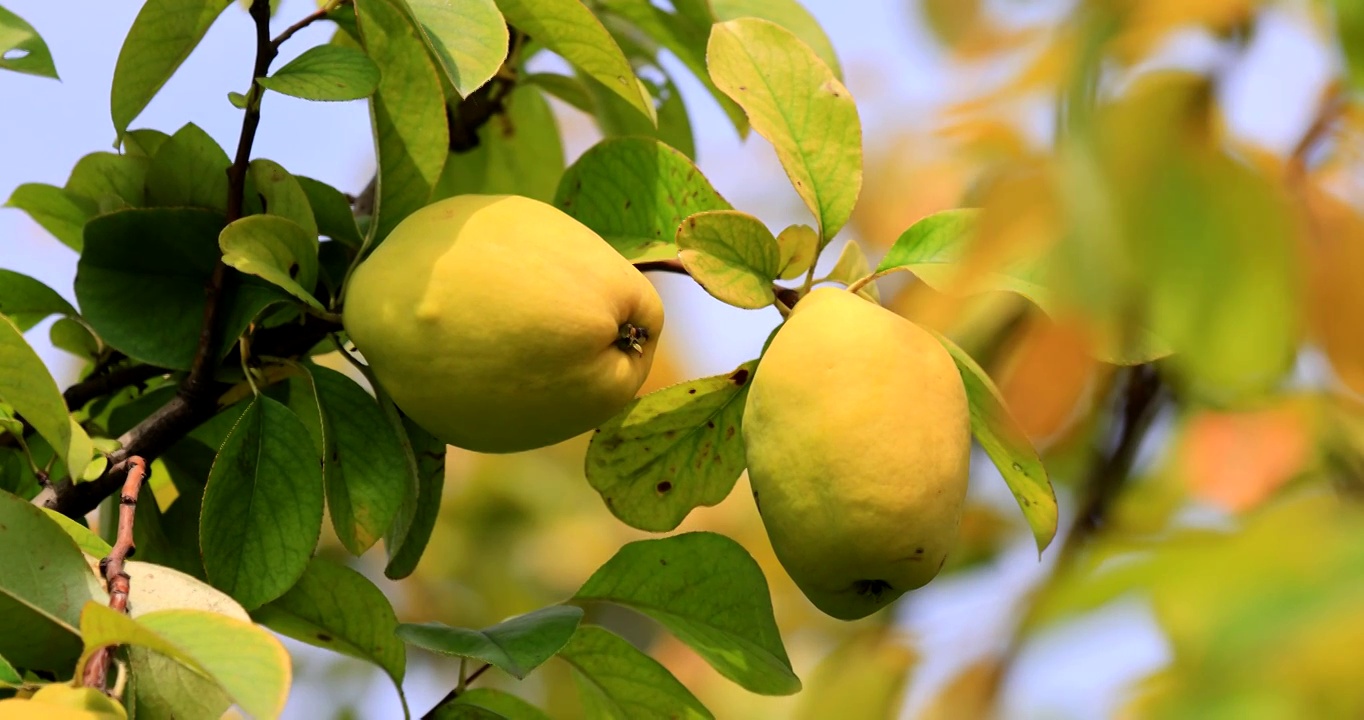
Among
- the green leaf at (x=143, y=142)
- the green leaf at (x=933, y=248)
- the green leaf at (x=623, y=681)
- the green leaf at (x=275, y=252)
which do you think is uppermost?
the green leaf at (x=143, y=142)

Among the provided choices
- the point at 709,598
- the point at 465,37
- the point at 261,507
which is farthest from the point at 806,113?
the point at 261,507

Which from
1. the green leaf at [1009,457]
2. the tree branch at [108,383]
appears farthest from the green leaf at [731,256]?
the tree branch at [108,383]

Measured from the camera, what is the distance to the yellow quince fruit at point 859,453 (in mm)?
704

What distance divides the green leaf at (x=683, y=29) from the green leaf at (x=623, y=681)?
1.53ft

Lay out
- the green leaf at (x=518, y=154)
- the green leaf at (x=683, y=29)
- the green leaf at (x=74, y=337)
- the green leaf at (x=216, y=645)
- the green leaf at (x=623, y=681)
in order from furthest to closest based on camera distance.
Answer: the green leaf at (x=518, y=154), the green leaf at (x=683, y=29), the green leaf at (x=74, y=337), the green leaf at (x=623, y=681), the green leaf at (x=216, y=645)

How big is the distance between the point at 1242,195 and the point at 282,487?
664 mm

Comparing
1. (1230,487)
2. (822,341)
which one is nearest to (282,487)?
(822,341)

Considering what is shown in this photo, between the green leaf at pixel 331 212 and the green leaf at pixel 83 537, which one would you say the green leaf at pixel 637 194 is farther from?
the green leaf at pixel 83 537

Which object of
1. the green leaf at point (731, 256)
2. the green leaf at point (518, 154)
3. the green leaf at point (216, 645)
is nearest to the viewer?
the green leaf at point (216, 645)

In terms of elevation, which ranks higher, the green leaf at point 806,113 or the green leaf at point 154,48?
the green leaf at point 154,48

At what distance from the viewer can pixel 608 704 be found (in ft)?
3.01

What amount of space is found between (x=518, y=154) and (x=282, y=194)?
44 cm

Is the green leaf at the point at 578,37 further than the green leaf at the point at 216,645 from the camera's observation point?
Yes

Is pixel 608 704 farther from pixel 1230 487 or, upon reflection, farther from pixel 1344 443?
pixel 1344 443
